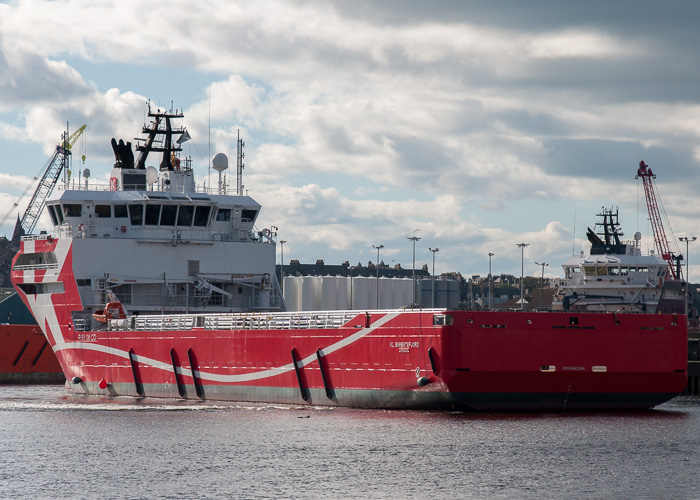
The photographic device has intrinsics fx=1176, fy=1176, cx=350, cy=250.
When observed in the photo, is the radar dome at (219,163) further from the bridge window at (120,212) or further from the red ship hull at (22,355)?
the red ship hull at (22,355)

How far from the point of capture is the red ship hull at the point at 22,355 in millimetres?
64875

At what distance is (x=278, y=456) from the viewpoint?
29.6 meters

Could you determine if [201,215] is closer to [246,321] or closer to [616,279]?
[246,321]

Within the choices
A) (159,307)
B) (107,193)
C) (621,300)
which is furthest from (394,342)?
(621,300)

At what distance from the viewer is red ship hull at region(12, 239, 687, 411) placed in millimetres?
35406

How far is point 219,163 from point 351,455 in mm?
→ 27050

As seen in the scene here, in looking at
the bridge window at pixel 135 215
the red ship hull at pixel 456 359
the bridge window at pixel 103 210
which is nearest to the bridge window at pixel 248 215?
the bridge window at pixel 135 215

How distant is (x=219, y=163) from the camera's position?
54.2 metres

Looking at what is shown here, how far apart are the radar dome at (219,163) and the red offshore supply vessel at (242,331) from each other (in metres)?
0.09

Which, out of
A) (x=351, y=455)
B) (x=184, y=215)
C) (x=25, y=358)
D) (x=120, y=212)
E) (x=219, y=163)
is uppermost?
(x=219, y=163)

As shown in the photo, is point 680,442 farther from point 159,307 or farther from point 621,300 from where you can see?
point 621,300

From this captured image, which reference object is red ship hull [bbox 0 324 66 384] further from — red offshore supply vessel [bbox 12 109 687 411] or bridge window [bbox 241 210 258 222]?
bridge window [bbox 241 210 258 222]

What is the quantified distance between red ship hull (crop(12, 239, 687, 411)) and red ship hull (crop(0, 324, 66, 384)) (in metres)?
24.9

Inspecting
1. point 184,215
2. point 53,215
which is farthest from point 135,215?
point 53,215
